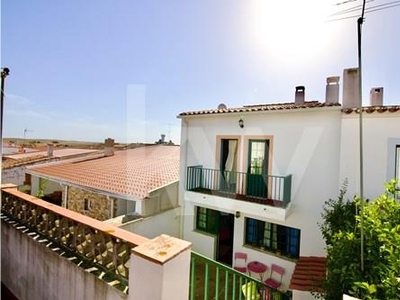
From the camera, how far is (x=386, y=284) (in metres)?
3.11

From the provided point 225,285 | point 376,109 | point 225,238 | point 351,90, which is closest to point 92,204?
point 225,238

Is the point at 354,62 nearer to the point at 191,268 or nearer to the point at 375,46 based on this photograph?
the point at 375,46

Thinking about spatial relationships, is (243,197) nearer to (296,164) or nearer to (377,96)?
(296,164)

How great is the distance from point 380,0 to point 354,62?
313cm

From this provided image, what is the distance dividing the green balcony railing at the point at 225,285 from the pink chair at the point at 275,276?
57 cm

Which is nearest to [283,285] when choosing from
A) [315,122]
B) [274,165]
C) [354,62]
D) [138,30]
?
[274,165]

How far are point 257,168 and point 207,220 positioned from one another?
335 centimetres

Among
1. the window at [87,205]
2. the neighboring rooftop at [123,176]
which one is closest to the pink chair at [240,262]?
the neighboring rooftop at [123,176]

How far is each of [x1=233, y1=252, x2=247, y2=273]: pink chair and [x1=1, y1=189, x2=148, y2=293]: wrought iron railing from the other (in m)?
7.36

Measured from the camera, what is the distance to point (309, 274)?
6.61 m

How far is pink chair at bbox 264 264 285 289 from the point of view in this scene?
27.1 ft

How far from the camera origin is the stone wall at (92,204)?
35.4 feet

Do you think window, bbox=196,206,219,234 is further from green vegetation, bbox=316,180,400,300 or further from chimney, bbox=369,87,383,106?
chimney, bbox=369,87,383,106

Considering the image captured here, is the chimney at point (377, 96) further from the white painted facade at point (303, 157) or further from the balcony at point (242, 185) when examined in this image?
the balcony at point (242, 185)
